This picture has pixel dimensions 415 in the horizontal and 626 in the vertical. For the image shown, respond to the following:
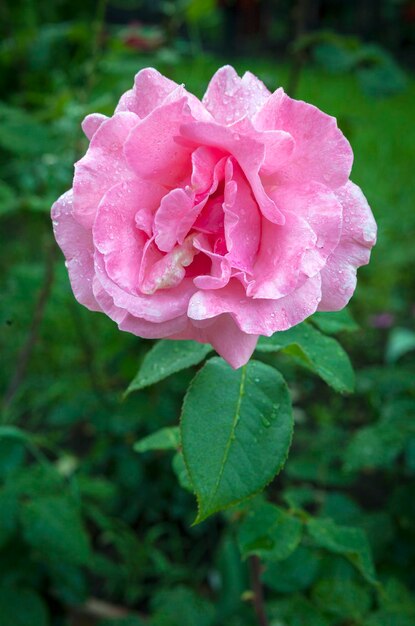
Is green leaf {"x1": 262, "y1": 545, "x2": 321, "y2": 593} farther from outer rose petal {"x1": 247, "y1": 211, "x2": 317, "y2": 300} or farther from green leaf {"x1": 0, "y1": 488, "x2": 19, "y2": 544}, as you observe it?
outer rose petal {"x1": 247, "y1": 211, "x2": 317, "y2": 300}

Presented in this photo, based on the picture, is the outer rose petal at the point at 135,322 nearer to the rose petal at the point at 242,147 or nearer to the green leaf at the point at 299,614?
the rose petal at the point at 242,147

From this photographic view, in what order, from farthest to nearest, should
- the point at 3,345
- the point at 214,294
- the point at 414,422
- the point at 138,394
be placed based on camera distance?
the point at 3,345 < the point at 138,394 < the point at 414,422 < the point at 214,294

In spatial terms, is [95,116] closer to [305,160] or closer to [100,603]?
[305,160]

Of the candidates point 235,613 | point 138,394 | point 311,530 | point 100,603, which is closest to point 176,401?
point 138,394

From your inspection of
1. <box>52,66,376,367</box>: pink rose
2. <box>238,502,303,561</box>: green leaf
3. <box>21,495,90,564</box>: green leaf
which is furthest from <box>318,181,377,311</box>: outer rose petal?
<box>21,495,90,564</box>: green leaf

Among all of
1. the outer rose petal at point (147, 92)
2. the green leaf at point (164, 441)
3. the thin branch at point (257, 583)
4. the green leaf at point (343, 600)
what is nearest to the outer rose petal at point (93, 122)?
the outer rose petal at point (147, 92)
